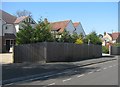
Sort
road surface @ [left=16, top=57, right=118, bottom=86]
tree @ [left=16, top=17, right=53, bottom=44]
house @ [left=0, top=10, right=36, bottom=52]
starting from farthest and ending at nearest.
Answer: house @ [left=0, top=10, right=36, bottom=52], tree @ [left=16, top=17, right=53, bottom=44], road surface @ [left=16, top=57, right=118, bottom=86]

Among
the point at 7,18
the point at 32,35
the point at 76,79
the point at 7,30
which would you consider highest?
the point at 7,18

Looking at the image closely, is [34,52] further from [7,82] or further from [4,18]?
[4,18]

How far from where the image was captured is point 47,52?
29.6 meters

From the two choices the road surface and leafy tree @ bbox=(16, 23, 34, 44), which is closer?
the road surface

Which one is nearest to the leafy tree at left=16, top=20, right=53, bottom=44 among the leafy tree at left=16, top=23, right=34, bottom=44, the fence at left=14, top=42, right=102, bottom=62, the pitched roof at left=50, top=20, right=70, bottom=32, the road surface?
the leafy tree at left=16, top=23, right=34, bottom=44

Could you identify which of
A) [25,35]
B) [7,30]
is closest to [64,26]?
[7,30]

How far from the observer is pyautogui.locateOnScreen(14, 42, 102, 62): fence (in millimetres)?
29828

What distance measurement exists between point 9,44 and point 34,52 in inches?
1470

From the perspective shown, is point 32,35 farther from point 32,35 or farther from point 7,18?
point 7,18

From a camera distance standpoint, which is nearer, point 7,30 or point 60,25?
point 7,30

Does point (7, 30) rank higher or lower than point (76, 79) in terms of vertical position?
higher

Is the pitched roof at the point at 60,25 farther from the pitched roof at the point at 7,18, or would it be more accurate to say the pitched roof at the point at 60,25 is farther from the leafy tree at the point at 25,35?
the leafy tree at the point at 25,35

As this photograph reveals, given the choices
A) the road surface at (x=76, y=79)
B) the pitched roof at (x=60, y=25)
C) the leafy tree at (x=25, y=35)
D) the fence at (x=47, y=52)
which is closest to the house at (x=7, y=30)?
the pitched roof at (x=60, y=25)

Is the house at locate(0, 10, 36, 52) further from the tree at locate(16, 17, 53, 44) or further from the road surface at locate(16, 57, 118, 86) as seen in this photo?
the road surface at locate(16, 57, 118, 86)
